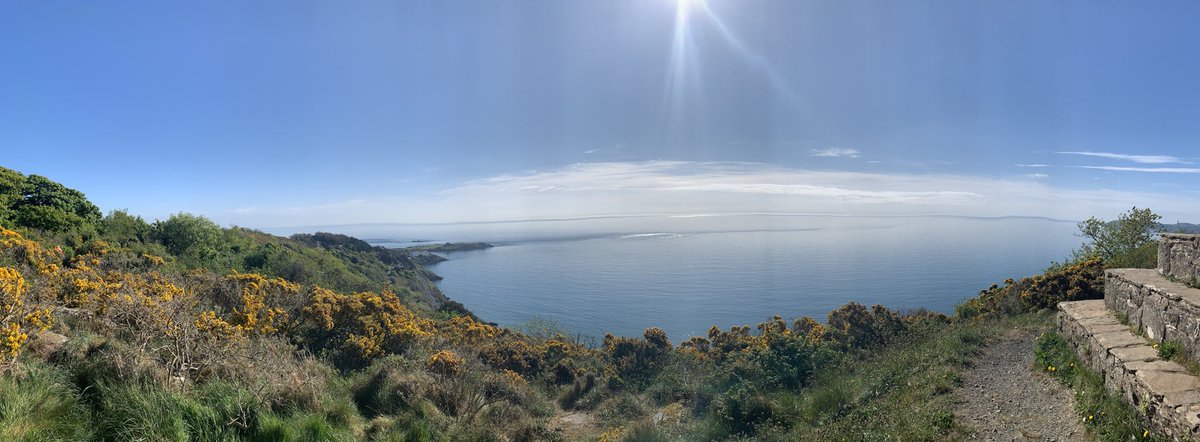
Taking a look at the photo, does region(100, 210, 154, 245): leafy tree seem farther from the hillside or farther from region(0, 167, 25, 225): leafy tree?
region(0, 167, 25, 225): leafy tree

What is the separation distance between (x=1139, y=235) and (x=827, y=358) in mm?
11880

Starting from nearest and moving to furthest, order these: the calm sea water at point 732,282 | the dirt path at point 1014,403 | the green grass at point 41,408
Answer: the green grass at point 41,408 → the dirt path at point 1014,403 → the calm sea water at point 732,282

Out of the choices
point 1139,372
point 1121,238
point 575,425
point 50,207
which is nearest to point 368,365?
point 575,425

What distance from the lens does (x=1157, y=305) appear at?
17.1 ft

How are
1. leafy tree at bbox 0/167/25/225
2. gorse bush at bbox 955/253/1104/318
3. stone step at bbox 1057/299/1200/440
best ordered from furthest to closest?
leafy tree at bbox 0/167/25/225 < gorse bush at bbox 955/253/1104/318 < stone step at bbox 1057/299/1200/440

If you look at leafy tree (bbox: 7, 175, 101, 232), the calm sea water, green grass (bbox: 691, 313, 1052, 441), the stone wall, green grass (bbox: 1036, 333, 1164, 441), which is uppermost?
leafy tree (bbox: 7, 175, 101, 232)

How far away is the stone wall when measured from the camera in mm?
5223

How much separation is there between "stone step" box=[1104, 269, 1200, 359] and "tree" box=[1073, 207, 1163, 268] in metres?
7.23

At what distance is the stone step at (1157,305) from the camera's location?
180 inches

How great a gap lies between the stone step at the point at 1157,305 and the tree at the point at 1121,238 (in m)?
7.23

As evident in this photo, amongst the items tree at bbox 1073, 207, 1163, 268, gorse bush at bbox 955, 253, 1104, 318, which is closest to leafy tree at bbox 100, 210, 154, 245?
gorse bush at bbox 955, 253, 1104, 318

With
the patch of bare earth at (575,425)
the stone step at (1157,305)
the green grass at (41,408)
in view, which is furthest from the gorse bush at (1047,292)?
the green grass at (41,408)

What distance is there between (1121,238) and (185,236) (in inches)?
1230

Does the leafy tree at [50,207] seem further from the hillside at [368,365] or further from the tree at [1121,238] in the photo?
the tree at [1121,238]
